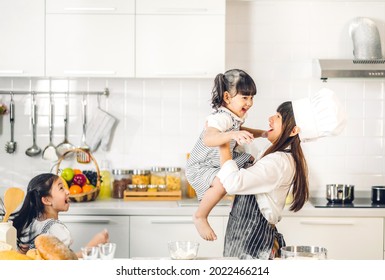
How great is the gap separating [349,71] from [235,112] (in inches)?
51.5

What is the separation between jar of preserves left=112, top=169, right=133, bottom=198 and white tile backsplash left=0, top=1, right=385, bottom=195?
12 cm

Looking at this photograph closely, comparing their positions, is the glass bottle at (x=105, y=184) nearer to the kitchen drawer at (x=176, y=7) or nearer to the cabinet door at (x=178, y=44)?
the cabinet door at (x=178, y=44)

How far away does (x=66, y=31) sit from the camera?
3822mm

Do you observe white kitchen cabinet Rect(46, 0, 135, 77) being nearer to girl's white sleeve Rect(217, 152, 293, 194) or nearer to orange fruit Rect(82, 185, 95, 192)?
orange fruit Rect(82, 185, 95, 192)

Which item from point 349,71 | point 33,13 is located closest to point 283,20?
→ point 349,71

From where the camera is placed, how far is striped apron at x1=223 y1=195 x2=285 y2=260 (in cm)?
264

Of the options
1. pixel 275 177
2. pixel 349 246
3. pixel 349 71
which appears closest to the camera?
pixel 275 177

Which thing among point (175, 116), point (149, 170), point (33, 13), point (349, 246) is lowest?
point (349, 246)

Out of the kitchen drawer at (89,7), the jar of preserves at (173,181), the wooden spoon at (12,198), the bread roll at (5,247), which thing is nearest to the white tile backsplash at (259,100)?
the jar of preserves at (173,181)

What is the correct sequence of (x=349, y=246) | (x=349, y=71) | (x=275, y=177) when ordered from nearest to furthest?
(x=275, y=177) → (x=349, y=246) → (x=349, y=71)

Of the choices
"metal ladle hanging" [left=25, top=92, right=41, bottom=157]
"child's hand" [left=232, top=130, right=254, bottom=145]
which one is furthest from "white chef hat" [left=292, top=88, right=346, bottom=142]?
"metal ladle hanging" [left=25, top=92, right=41, bottom=157]

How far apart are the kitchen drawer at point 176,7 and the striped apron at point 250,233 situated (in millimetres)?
1493

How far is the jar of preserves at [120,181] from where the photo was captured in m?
3.98

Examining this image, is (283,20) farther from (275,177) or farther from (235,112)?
(275,177)
